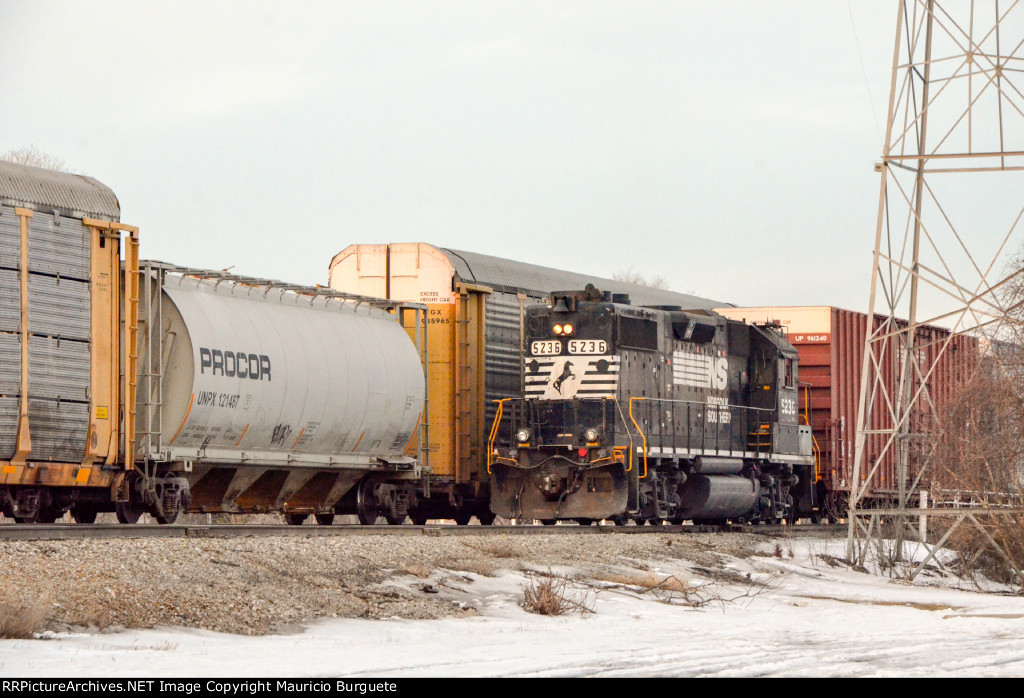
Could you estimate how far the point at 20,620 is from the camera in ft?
31.6

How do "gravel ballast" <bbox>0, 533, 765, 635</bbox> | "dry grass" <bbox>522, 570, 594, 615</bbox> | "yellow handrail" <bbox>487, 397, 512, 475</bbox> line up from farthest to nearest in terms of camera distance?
"yellow handrail" <bbox>487, 397, 512, 475</bbox>, "dry grass" <bbox>522, 570, 594, 615</bbox>, "gravel ballast" <bbox>0, 533, 765, 635</bbox>

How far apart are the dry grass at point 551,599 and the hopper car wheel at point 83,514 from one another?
639 centimetres

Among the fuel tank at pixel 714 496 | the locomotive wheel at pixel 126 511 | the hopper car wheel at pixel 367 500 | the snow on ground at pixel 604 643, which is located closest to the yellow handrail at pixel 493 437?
the hopper car wheel at pixel 367 500

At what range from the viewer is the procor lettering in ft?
56.3

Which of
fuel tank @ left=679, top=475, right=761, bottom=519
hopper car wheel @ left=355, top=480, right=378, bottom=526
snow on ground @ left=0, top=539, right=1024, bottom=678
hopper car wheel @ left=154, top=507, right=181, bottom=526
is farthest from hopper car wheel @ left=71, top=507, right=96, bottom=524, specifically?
fuel tank @ left=679, top=475, right=761, bottom=519

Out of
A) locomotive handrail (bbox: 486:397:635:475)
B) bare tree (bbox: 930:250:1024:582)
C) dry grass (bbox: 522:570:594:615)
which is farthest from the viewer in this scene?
locomotive handrail (bbox: 486:397:635:475)

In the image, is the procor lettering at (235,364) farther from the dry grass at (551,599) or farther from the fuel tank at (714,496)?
the fuel tank at (714,496)

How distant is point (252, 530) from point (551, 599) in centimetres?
456

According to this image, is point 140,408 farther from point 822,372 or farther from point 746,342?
point 822,372

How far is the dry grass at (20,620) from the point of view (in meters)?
9.57

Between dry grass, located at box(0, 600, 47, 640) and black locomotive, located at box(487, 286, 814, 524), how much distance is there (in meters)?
11.6

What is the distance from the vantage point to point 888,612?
576 inches

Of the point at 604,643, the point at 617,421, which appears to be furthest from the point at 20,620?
the point at 617,421

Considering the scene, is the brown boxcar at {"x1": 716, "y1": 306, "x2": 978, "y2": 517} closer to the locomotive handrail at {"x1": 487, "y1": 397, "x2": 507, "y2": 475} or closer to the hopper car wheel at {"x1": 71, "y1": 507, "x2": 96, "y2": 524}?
the locomotive handrail at {"x1": 487, "y1": 397, "x2": 507, "y2": 475}
